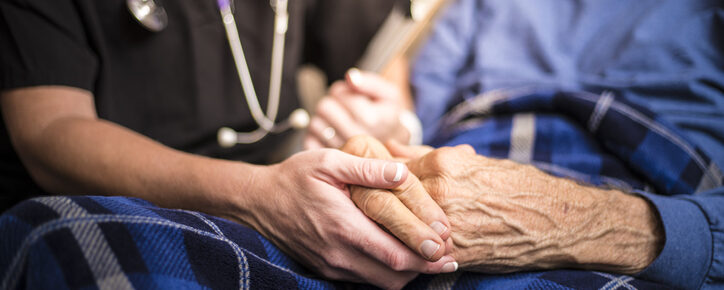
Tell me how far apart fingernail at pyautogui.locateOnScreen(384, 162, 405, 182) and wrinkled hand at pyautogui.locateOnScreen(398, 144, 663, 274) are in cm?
9

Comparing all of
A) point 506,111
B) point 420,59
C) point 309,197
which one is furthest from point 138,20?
point 506,111

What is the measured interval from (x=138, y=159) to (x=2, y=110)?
0.26 m

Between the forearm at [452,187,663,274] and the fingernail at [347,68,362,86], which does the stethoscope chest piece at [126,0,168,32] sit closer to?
the fingernail at [347,68,362,86]

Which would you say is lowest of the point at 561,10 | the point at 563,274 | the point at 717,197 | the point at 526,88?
the point at 563,274

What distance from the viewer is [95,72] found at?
0.71 meters

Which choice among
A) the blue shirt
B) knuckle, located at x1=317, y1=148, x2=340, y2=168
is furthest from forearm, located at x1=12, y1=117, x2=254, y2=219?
the blue shirt

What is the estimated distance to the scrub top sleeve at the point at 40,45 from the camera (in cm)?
60

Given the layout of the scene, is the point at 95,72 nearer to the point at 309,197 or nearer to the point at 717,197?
the point at 309,197

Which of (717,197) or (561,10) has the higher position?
(561,10)

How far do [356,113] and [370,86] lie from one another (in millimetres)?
68

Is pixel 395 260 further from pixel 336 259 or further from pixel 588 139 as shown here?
pixel 588 139

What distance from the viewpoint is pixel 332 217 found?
489mm

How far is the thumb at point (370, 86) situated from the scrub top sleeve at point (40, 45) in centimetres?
48

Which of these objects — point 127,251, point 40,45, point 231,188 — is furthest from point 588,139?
point 40,45
